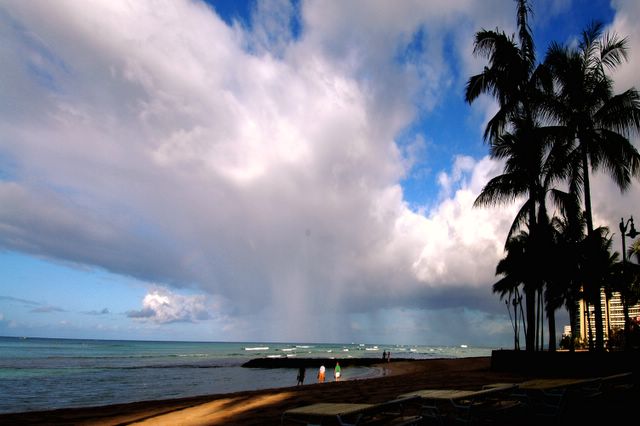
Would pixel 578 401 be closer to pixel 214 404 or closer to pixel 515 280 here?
pixel 214 404

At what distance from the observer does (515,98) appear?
19.5 m

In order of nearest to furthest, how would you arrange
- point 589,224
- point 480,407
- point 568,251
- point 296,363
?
point 480,407, point 589,224, point 568,251, point 296,363

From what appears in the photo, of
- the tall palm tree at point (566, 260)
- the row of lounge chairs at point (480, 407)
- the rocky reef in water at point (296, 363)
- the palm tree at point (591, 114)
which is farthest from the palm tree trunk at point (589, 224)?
the rocky reef in water at point (296, 363)

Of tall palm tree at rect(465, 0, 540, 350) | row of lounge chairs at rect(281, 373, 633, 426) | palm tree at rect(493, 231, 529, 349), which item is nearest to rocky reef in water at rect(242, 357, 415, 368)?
palm tree at rect(493, 231, 529, 349)

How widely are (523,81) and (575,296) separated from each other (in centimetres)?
2860

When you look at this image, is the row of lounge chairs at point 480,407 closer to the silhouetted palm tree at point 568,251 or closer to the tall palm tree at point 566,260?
the silhouetted palm tree at point 568,251

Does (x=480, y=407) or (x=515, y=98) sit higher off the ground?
(x=515, y=98)

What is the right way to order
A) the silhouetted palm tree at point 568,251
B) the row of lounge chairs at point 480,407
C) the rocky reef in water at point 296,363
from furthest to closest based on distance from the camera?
the rocky reef in water at point 296,363 < the silhouetted palm tree at point 568,251 < the row of lounge chairs at point 480,407

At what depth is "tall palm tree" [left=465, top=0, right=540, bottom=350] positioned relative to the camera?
18672 mm

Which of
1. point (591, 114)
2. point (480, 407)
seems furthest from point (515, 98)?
point (480, 407)

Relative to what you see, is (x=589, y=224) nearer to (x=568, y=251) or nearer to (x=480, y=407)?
(x=480, y=407)

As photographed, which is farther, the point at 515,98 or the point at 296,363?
the point at 296,363

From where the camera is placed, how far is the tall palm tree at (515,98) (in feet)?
61.3

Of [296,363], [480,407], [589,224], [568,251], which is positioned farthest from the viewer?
[296,363]
